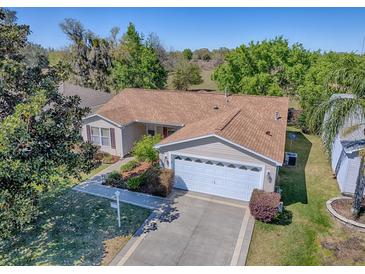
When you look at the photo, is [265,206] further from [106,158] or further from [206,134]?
[106,158]

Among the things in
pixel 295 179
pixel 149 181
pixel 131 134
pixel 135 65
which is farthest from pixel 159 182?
pixel 135 65

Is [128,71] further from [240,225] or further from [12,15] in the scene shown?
[240,225]

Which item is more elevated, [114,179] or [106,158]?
[106,158]

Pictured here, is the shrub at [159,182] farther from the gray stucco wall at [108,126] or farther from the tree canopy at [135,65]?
the tree canopy at [135,65]

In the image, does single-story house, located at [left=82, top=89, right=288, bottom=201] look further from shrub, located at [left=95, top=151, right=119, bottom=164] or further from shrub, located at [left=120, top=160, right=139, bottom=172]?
shrub, located at [left=120, top=160, right=139, bottom=172]

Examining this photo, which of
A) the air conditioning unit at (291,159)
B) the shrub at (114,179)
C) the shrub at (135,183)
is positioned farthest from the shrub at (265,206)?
the shrub at (114,179)
